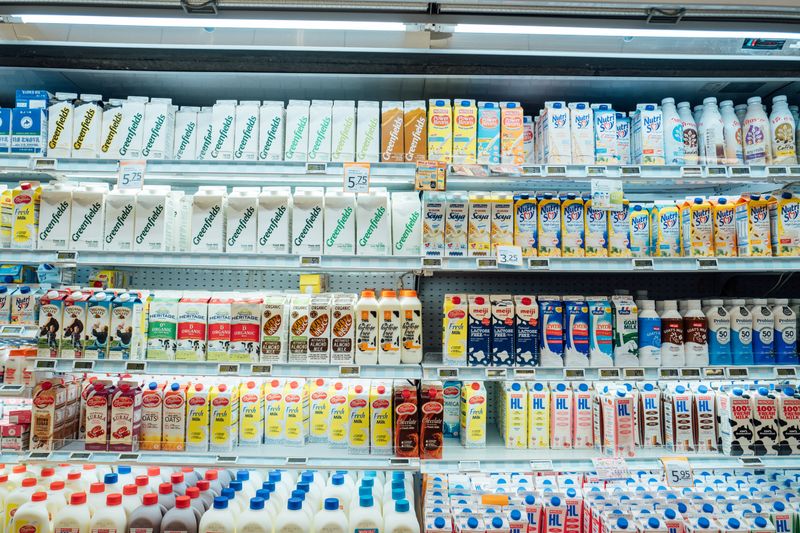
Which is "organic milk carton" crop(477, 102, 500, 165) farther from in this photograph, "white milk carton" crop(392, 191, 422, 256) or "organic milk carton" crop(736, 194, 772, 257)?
"organic milk carton" crop(736, 194, 772, 257)

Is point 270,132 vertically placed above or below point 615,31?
below

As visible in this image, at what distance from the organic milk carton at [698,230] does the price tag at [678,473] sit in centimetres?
93

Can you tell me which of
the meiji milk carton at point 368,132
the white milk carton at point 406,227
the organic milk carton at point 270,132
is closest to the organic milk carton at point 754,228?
the white milk carton at point 406,227

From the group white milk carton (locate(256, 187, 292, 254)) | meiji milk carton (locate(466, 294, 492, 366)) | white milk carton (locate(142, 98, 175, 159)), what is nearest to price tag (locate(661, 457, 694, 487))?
meiji milk carton (locate(466, 294, 492, 366))

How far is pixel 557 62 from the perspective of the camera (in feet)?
7.93

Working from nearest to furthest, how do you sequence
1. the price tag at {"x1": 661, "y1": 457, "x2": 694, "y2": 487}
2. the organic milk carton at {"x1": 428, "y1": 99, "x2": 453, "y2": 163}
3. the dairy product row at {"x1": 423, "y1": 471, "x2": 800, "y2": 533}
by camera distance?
1. the dairy product row at {"x1": 423, "y1": 471, "x2": 800, "y2": 533}
2. the price tag at {"x1": 661, "y1": 457, "x2": 694, "y2": 487}
3. the organic milk carton at {"x1": 428, "y1": 99, "x2": 453, "y2": 163}

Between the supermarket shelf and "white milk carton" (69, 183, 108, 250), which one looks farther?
"white milk carton" (69, 183, 108, 250)

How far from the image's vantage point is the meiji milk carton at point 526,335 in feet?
7.60

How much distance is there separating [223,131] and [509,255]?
1.45m

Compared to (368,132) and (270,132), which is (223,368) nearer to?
(270,132)

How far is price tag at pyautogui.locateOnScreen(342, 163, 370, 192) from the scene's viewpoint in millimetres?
2178

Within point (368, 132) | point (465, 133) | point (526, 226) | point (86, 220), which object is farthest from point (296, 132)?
point (526, 226)

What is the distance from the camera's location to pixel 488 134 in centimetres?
238

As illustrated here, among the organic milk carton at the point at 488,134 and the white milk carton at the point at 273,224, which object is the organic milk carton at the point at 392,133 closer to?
the organic milk carton at the point at 488,134
